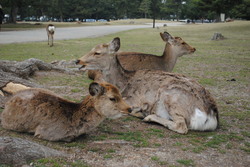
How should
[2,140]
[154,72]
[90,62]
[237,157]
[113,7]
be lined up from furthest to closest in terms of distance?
[113,7] → [90,62] → [154,72] → [237,157] → [2,140]

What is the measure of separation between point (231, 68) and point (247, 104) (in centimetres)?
614

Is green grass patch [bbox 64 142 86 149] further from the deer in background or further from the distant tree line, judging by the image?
the distant tree line

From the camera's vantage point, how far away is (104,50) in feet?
26.2

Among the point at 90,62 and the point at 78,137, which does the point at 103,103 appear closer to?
the point at 78,137

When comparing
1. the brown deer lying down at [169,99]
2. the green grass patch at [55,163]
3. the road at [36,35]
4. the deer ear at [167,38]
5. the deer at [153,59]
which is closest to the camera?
the green grass patch at [55,163]

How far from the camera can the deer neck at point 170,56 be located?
9930mm

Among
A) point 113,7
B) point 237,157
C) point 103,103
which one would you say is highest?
point 113,7

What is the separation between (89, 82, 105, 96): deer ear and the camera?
16.6 feet

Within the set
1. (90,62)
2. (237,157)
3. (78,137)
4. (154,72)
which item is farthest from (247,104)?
(78,137)

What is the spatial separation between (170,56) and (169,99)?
4072 millimetres

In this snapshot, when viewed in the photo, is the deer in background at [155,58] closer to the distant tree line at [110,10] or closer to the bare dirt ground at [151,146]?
the bare dirt ground at [151,146]

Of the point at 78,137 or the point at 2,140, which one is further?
the point at 78,137

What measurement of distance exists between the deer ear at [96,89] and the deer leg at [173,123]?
1575 millimetres

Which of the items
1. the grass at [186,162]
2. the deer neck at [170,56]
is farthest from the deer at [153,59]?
the grass at [186,162]
